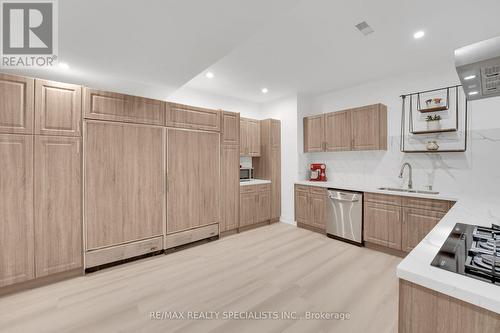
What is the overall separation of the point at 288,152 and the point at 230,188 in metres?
1.54

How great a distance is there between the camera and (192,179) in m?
3.42

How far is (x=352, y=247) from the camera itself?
3.37 meters

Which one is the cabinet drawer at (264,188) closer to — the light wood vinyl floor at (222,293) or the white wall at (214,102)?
the light wood vinyl floor at (222,293)

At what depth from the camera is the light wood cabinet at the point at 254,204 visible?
13.5 ft

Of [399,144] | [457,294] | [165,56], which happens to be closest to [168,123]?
[165,56]

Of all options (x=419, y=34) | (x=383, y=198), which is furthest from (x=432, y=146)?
(x=419, y=34)

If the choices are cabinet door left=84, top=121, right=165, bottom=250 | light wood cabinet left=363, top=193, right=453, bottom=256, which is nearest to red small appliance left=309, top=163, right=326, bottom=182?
light wood cabinet left=363, top=193, right=453, bottom=256

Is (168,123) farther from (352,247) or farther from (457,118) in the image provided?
(457,118)

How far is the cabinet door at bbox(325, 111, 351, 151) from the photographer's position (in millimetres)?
3871

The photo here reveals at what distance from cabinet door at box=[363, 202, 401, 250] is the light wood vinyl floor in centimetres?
21

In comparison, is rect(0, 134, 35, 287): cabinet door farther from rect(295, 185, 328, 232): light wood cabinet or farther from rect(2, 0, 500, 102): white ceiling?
rect(295, 185, 328, 232): light wood cabinet

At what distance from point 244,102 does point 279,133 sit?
3.73 ft

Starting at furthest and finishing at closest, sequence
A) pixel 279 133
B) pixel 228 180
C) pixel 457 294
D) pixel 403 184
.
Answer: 1. pixel 279 133
2. pixel 228 180
3. pixel 403 184
4. pixel 457 294

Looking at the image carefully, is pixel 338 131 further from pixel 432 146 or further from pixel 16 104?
pixel 16 104
